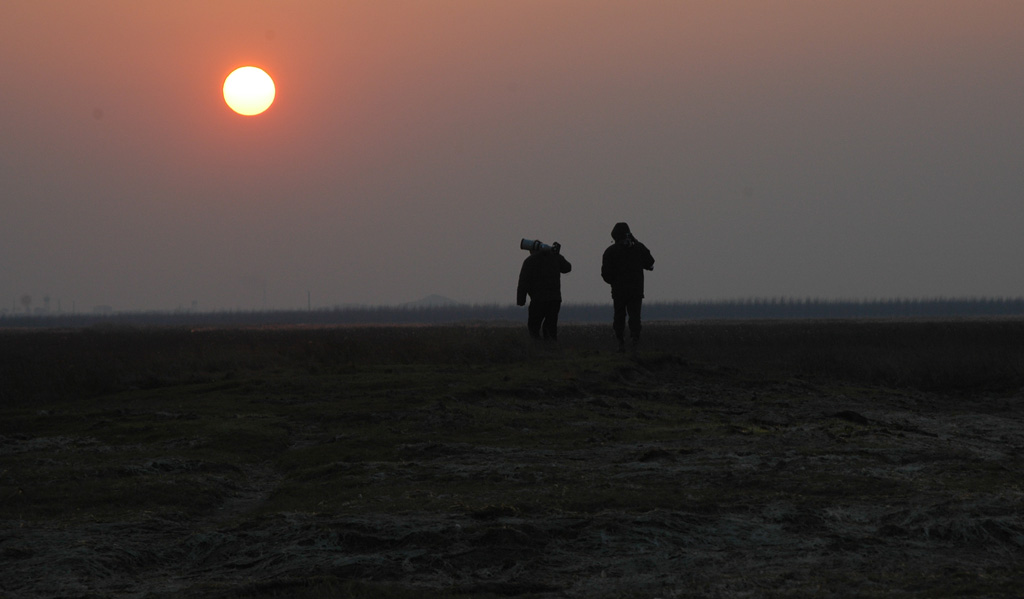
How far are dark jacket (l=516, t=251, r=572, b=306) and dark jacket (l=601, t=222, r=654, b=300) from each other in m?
1.11

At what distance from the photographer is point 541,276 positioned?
748 inches

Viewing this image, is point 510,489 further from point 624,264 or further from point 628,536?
point 624,264

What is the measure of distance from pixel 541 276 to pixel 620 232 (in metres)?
1.58

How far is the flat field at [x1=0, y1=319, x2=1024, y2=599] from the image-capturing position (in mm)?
4949

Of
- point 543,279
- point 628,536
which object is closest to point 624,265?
point 543,279

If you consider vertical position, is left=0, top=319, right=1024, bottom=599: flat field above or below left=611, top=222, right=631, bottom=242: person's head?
below

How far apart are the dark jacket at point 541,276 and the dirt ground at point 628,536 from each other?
408 inches

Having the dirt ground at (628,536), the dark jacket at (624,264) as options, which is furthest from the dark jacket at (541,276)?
the dirt ground at (628,536)

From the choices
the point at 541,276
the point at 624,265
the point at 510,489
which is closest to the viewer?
the point at 510,489

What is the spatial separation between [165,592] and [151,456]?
4203mm

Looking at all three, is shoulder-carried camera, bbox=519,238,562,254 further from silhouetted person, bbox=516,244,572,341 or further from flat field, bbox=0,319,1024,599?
flat field, bbox=0,319,1024,599

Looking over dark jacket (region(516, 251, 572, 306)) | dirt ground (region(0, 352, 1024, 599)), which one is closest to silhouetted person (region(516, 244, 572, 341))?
dark jacket (region(516, 251, 572, 306))

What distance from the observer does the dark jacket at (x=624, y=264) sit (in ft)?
59.8

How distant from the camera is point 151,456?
8859mm
